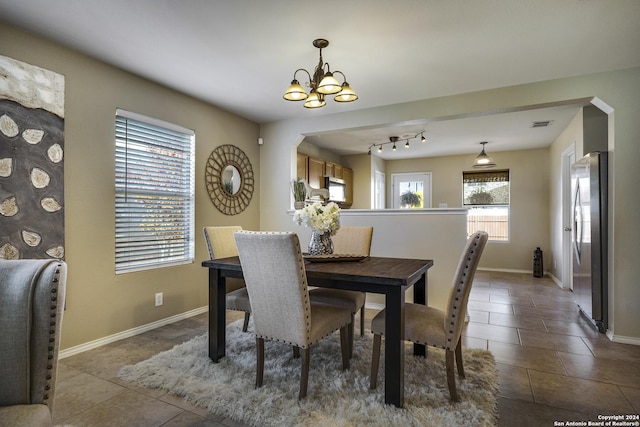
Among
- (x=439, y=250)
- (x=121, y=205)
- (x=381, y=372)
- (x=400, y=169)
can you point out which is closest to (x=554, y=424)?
(x=381, y=372)

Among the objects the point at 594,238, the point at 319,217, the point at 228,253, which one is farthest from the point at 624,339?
the point at 228,253

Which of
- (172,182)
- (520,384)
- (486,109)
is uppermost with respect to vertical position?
(486,109)

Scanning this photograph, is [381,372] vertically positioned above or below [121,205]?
below

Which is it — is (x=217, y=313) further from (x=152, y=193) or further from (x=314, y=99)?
(x=314, y=99)

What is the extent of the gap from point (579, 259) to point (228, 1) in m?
4.03

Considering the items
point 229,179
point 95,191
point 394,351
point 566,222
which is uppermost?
point 229,179

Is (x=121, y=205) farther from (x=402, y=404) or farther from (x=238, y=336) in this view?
(x=402, y=404)

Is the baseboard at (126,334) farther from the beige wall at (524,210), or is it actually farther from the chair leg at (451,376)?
the beige wall at (524,210)

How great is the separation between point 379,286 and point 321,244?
0.76 meters

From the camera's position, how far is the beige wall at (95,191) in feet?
8.68

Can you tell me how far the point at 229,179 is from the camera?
426cm

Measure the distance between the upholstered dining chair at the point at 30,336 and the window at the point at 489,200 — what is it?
682 cm

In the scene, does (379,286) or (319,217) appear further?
(319,217)

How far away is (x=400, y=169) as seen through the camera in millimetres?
7855
